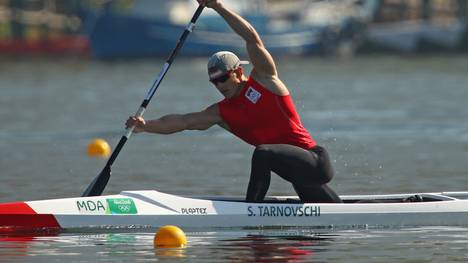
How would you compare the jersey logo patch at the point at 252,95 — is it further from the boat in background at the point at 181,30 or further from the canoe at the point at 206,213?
the boat in background at the point at 181,30

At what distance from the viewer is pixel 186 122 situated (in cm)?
1518

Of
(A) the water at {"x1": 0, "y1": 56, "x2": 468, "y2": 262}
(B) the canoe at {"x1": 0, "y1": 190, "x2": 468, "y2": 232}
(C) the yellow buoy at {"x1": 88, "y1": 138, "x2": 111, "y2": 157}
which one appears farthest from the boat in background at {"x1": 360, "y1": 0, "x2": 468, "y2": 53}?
(B) the canoe at {"x1": 0, "y1": 190, "x2": 468, "y2": 232}

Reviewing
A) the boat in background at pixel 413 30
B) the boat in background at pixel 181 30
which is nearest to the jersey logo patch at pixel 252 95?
the boat in background at pixel 181 30

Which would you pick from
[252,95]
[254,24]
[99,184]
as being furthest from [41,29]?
[252,95]

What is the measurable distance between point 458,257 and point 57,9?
7089 centimetres

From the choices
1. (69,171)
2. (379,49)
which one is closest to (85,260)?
(69,171)

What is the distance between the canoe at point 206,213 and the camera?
14.8 meters

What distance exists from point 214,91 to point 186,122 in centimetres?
2950

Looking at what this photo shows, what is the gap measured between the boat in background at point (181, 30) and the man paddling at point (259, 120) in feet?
179

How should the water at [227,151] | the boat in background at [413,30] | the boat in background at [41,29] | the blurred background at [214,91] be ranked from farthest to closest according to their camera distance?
1. the boat in background at [413,30]
2. the boat in background at [41,29]
3. the blurred background at [214,91]
4. the water at [227,151]

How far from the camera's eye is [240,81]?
1488 centimetres

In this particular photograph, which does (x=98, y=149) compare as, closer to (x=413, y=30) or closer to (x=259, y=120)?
(x=259, y=120)

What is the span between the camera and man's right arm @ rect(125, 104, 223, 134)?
1509cm

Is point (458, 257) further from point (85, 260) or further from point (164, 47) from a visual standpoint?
point (164, 47)
